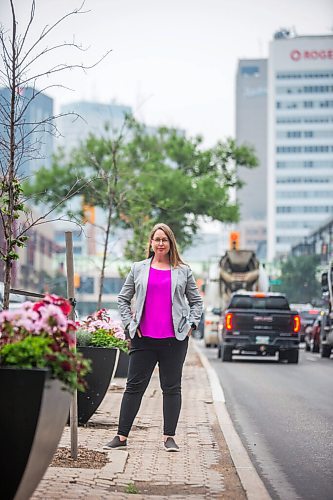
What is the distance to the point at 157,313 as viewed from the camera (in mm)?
9688

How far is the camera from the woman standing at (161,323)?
968cm

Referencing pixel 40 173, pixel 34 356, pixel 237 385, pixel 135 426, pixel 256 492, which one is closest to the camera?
pixel 34 356

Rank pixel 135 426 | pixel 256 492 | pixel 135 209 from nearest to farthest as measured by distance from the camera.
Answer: pixel 256 492 → pixel 135 426 → pixel 135 209

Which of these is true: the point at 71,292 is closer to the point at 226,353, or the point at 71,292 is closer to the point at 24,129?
the point at 24,129

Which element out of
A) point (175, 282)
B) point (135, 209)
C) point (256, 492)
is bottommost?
point (256, 492)

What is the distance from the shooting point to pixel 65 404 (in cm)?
621

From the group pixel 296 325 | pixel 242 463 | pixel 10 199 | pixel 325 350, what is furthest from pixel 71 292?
pixel 325 350

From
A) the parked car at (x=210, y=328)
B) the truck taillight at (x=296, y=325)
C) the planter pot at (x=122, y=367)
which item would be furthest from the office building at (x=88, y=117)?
the parked car at (x=210, y=328)

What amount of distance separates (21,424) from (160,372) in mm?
4076

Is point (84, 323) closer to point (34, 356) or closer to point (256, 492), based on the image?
point (256, 492)

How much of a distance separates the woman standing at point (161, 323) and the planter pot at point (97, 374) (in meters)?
1.10

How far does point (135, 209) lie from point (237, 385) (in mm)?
13275

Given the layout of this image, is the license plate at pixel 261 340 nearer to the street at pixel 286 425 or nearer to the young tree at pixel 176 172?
the street at pixel 286 425

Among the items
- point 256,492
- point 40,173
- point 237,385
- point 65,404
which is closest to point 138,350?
point 256,492
